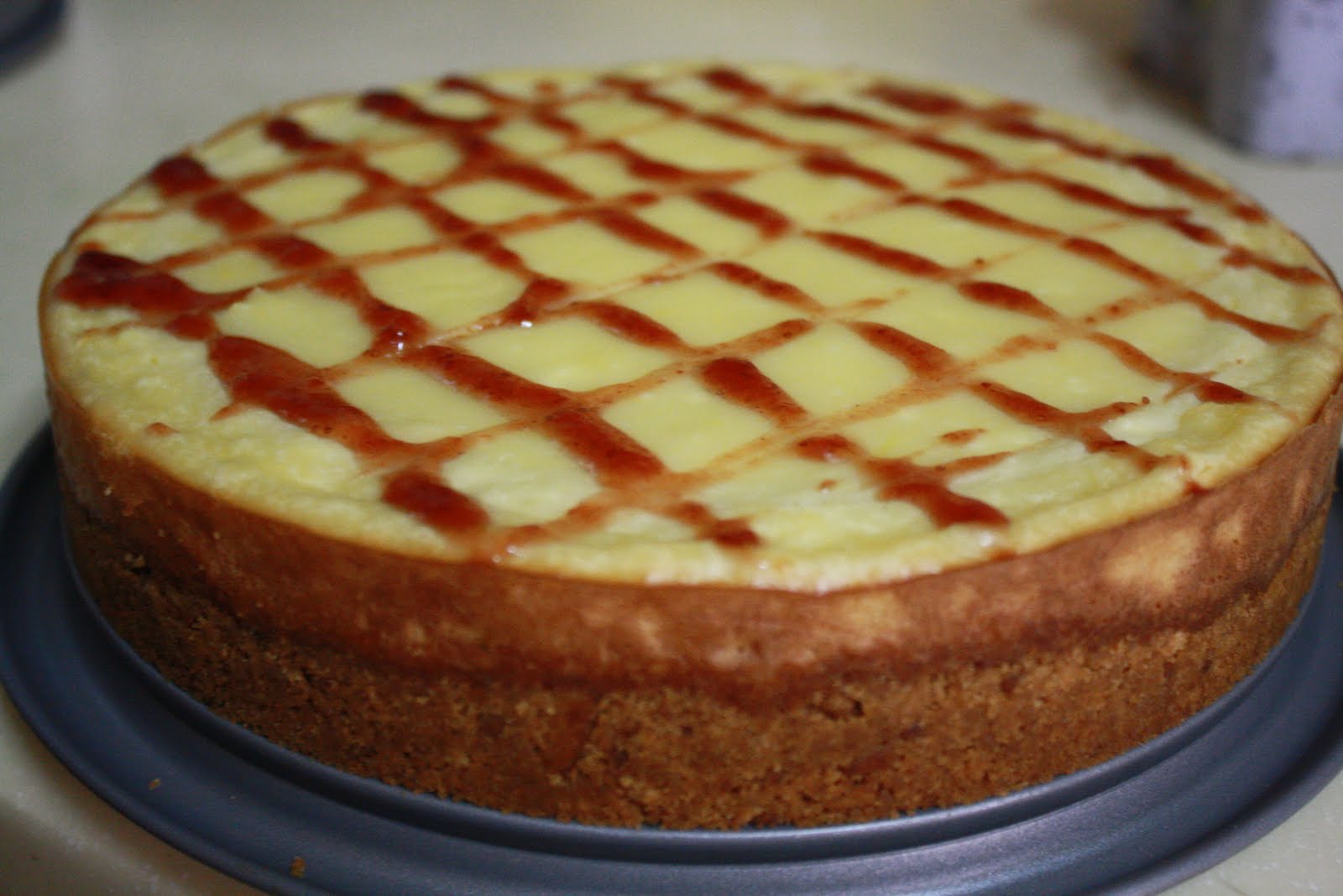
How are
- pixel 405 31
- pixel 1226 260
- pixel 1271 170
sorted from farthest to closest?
pixel 405 31, pixel 1271 170, pixel 1226 260

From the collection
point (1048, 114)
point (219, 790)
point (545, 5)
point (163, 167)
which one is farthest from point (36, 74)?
point (219, 790)

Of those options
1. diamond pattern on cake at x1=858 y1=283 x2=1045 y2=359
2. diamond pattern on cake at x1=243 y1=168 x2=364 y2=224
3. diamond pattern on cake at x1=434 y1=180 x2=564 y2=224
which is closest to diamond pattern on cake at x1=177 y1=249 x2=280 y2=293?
diamond pattern on cake at x1=243 y1=168 x2=364 y2=224

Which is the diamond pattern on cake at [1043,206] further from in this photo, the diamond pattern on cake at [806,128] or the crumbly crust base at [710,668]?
the crumbly crust base at [710,668]

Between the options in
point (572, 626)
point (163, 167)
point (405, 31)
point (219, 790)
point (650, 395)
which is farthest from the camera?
point (405, 31)

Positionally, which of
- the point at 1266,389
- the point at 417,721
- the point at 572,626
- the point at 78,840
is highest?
the point at 1266,389

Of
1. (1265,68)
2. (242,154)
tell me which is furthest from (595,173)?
(1265,68)

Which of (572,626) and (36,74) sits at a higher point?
(572,626)

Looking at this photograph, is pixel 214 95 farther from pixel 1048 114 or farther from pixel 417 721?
pixel 417 721

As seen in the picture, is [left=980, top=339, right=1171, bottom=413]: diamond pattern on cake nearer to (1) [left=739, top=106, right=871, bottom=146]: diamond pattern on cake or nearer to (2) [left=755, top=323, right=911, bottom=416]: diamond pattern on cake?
(2) [left=755, top=323, right=911, bottom=416]: diamond pattern on cake
